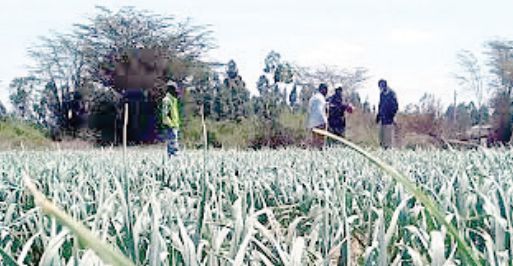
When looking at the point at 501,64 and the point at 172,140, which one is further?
the point at 501,64

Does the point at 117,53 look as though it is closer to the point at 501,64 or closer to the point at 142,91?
the point at 142,91

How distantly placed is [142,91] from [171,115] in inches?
528

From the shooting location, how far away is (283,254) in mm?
1147

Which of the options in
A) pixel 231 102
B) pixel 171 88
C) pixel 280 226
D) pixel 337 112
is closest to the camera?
pixel 280 226

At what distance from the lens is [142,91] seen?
21.4 metres

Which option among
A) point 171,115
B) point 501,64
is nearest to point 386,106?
point 171,115

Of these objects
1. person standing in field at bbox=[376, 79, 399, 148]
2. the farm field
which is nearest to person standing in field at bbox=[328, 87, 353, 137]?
person standing in field at bbox=[376, 79, 399, 148]

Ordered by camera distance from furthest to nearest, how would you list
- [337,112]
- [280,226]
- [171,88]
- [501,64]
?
1. [501,64]
2. [337,112]
3. [171,88]
4. [280,226]

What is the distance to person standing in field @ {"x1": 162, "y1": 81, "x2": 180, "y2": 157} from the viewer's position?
8216 mm

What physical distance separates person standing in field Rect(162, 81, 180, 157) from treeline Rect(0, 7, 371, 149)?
6.71 m

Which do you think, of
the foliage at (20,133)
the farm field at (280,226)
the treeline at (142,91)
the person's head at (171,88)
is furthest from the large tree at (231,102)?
the farm field at (280,226)

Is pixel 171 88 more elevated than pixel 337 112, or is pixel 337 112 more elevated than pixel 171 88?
pixel 171 88

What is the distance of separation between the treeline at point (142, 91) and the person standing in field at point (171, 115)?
6714 millimetres

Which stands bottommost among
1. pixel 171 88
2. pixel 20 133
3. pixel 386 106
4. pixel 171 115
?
pixel 20 133
